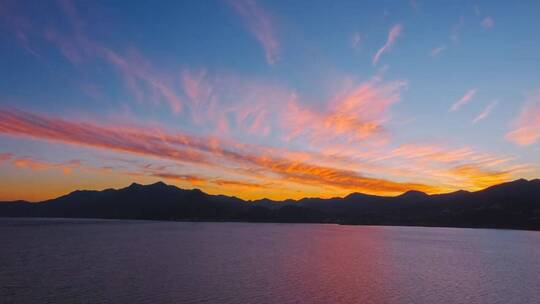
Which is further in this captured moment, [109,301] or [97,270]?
[97,270]

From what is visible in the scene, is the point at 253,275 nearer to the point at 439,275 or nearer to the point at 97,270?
the point at 97,270

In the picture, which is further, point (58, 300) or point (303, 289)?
point (303, 289)

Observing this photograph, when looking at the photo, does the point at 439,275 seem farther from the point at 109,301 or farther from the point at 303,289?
the point at 109,301

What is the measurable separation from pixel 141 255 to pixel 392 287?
6162 centimetres

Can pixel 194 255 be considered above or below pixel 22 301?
above

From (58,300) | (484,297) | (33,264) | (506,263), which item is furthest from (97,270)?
(506,263)

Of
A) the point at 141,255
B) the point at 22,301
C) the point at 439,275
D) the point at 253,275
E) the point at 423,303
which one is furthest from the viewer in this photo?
the point at 141,255

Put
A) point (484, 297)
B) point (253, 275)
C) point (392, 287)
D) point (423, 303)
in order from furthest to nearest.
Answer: point (253, 275), point (392, 287), point (484, 297), point (423, 303)

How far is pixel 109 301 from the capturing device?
45.8 m

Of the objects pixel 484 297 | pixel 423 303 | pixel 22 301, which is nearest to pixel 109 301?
pixel 22 301

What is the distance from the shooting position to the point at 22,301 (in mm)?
44656

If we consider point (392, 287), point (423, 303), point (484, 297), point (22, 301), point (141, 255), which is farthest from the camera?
point (141, 255)

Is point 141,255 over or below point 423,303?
over

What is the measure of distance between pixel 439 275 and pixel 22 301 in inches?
2648
